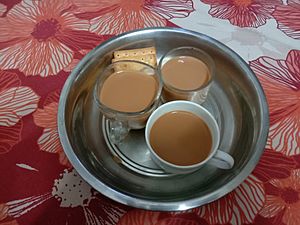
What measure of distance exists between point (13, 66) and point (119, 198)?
18.0 inches

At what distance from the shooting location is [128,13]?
903 mm

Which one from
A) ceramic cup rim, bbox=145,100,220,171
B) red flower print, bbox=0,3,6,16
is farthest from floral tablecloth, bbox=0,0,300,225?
ceramic cup rim, bbox=145,100,220,171

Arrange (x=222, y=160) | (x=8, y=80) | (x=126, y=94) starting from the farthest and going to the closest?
(x=8, y=80) < (x=126, y=94) < (x=222, y=160)

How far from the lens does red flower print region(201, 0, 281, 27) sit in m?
0.89

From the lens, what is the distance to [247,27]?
2.87ft

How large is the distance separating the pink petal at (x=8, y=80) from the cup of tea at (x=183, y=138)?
14.3 inches


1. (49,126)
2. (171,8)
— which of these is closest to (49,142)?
(49,126)

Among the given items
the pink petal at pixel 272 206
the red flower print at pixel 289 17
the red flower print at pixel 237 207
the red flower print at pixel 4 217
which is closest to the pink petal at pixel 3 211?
the red flower print at pixel 4 217

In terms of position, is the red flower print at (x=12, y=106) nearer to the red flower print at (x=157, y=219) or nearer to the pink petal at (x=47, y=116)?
the pink petal at (x=47, y=116)

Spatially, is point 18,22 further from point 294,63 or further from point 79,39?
point 294,63

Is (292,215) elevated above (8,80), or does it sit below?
below

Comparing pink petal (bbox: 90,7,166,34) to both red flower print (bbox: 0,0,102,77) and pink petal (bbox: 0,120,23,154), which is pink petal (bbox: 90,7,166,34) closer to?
red flower print (bbox: 0,0,102,77)

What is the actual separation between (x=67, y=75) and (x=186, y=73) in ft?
0.93

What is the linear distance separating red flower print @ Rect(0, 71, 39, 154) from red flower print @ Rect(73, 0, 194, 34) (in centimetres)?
24
